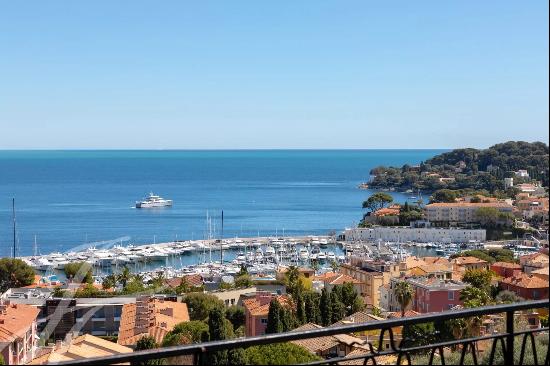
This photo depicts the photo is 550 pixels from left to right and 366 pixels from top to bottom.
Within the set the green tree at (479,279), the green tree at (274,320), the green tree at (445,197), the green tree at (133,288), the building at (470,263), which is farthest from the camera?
the green tree at (445,197)

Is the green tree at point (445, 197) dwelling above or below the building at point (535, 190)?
below

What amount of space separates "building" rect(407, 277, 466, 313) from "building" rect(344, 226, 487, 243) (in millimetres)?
34826

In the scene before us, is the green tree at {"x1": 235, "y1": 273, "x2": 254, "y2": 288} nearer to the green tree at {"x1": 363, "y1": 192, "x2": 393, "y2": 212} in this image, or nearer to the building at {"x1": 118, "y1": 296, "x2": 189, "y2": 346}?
the building at {"x1": 118, "y1": 296, "x2": 189, "y2": 346}

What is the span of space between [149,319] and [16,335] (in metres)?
3.89

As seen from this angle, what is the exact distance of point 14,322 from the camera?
14.5m

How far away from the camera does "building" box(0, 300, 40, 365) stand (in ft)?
40.7

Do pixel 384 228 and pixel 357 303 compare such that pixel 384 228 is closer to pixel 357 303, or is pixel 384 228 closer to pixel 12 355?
pixel 357 303

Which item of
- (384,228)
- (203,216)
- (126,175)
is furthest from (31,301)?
(126,175)

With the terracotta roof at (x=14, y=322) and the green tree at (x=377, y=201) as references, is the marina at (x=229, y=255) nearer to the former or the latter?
the green tree at (x=377, y=201)

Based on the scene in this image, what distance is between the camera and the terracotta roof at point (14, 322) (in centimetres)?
1302

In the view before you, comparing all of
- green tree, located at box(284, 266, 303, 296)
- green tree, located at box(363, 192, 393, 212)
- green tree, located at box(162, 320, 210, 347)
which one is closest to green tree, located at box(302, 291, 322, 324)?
green tree, located at box(162, 320, 210, 347)

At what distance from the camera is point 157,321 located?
655 inches

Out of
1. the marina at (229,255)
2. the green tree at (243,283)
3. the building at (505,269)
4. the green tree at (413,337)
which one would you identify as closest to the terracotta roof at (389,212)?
the marina at (229,255)

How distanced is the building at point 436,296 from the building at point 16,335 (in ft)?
37.9
